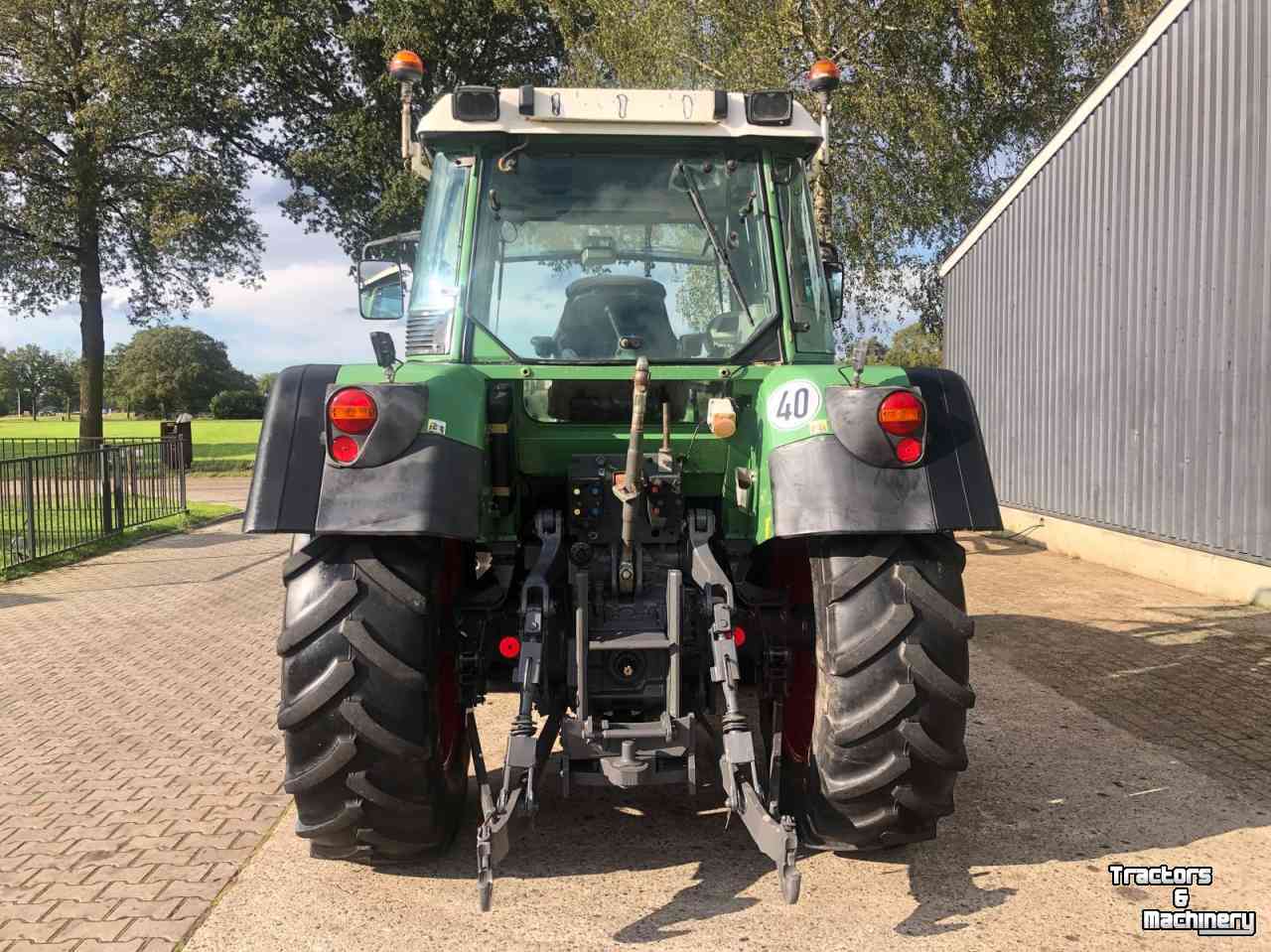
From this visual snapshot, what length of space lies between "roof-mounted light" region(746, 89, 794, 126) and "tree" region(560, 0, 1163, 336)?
10.6m

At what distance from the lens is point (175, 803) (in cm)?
428

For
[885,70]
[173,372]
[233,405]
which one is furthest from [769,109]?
[173,372]

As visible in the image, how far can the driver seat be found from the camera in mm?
3812

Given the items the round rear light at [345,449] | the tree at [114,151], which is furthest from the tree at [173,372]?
the round rear light at [345,449]

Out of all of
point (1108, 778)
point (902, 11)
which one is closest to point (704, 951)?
point (1108, 778)

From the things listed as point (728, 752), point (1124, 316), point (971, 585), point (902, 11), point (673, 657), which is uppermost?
point (902, 11)

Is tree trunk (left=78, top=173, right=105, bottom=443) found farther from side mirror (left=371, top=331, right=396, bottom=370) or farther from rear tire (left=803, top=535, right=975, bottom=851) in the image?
rear tire (left=803, top=535, right=975, bottom=851)

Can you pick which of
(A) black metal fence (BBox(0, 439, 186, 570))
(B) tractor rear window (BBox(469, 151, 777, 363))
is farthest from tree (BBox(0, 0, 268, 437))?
(B) tractor rear window (BBox(469, 151, 777, 363))

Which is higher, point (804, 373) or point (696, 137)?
point (696, 137)

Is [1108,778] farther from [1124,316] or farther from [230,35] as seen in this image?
[230,35]

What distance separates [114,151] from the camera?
82.6 ft

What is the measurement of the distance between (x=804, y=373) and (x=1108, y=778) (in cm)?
258

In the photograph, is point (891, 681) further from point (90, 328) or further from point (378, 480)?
point (90, 328)

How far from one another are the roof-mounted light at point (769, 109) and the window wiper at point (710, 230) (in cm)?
32
